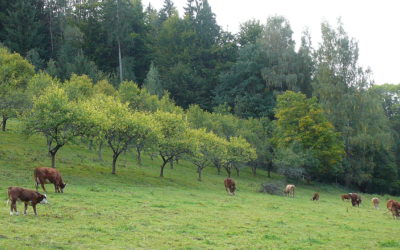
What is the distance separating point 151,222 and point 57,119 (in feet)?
66.6

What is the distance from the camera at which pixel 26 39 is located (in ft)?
306

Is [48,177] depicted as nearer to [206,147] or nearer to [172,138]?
[172,138]

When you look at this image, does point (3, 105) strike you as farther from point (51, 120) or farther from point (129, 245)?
point (129, 245)

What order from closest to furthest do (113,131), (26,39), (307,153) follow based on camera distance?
1. (113,131)
2. (307,153)
3. (26,39)

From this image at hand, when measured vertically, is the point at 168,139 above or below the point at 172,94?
below

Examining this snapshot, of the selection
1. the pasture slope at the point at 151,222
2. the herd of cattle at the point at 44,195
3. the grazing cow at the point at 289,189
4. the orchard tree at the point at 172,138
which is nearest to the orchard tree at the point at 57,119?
the pasture slope at the point at 151,222

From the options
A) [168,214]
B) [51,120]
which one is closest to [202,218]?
[168,214]

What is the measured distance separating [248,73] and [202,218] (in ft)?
250

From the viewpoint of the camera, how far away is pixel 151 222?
20250mm

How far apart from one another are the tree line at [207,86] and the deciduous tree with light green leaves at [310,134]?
187 mm

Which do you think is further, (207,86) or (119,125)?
(207,86)

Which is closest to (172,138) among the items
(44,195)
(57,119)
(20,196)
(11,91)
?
(57,119)

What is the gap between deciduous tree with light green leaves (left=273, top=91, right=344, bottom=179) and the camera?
63594 mm

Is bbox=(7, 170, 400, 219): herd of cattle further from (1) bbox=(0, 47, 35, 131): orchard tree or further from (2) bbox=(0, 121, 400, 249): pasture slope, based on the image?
(1) bbox=(0, 47, 35, 131): orchard tree
